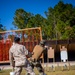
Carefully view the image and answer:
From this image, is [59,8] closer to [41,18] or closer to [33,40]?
[41,18]

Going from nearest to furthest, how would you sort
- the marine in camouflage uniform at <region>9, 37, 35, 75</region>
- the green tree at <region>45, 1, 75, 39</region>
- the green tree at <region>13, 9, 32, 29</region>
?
the marine in camouflage uniform at <region>9, 37, 35, 75</region>
the green tree at <region>45, 1, 75, 39</region>
the green tree at <region>13, 9, 32, 29</region>

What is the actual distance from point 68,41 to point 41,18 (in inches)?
739

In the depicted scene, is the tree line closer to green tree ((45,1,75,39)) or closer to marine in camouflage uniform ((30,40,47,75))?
green tree ((45,1,75,39))

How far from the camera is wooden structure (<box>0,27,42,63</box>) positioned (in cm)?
1448

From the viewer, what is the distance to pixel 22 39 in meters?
14.6

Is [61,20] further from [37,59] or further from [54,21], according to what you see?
[37,59]

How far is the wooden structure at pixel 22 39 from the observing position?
14484 mm

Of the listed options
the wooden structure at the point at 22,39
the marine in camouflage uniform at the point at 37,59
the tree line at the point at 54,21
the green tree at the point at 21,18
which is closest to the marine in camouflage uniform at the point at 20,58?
the marine in camouflage uniform at the point at 37,59

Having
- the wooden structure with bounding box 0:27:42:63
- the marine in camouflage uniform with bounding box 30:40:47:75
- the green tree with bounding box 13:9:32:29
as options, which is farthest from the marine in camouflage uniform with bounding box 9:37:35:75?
the green tree with bounding box 13:9:32:29

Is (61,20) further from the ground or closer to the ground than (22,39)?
further from the ground

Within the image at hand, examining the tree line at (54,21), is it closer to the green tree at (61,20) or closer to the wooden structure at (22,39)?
the green tree at (61,20)

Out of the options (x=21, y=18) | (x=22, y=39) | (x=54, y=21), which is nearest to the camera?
(x=22, y=39)

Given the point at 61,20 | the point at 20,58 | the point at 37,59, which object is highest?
the point at 61,20

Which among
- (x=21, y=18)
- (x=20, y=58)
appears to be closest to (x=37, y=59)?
(x=20, y=58)
